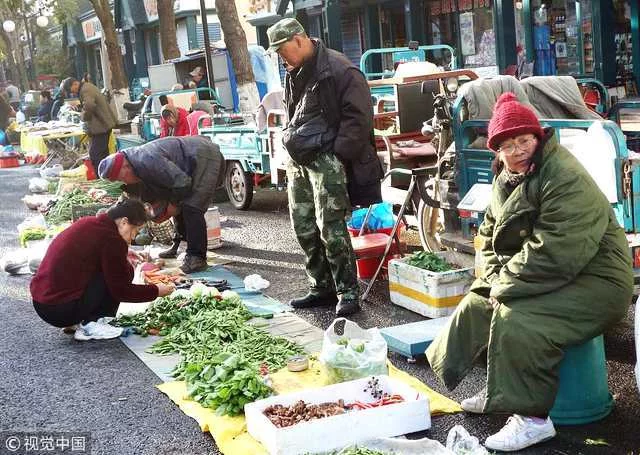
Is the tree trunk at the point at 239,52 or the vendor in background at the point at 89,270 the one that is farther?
the tree trunk at the point at 239,52

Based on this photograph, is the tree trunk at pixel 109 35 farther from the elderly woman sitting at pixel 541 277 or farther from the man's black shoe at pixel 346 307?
the elderly woman sitting at pixel 541 277

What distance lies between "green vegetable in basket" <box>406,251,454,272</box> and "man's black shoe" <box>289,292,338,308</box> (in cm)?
78

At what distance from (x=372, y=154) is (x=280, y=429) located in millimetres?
3144

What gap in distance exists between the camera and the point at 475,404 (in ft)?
16.2

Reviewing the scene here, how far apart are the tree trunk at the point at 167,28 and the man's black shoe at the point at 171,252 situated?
48.4ft

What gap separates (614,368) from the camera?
5.52 metres

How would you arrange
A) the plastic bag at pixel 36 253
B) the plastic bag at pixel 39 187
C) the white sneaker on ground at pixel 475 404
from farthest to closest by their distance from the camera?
the plastic bag at pixel 39 187 < the plastic bag at pixel 36 253 < the white sneaker on ground at pixel 475 404

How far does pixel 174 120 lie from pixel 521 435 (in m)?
8.89

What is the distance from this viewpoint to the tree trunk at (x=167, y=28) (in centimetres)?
2352

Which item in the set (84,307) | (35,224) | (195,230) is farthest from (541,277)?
(35,224)

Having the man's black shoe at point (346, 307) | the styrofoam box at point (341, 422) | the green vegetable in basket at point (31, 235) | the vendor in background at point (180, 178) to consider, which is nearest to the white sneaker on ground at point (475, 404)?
the styrofoam box at point (341, 422)

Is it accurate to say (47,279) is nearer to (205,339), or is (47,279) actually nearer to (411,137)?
(205,339)

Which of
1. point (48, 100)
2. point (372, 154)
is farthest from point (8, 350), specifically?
point (48, 100)

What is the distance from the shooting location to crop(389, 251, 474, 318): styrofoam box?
679 centimetres
